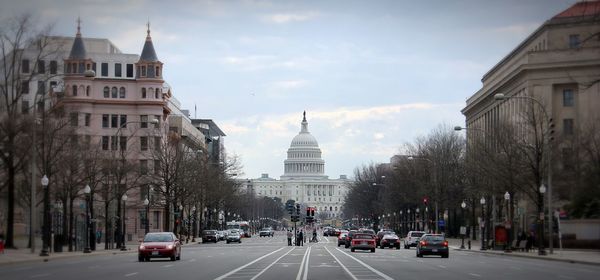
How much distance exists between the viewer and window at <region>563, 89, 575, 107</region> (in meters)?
100

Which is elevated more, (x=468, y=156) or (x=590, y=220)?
(x=468, y=156)

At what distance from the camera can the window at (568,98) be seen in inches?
3948

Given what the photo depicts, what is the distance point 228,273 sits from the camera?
115 ft

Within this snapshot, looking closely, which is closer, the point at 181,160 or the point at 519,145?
the point at 519,145

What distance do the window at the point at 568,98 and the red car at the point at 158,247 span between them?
62366 millimetres

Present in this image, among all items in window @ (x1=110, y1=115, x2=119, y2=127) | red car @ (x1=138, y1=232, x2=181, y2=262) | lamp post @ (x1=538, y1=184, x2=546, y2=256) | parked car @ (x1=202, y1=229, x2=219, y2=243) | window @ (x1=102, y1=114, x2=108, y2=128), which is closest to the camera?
red car @ (x1=138, y1=232, x2=181, y2=262)

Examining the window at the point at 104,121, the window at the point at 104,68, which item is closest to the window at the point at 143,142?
the window at the point at 104,121

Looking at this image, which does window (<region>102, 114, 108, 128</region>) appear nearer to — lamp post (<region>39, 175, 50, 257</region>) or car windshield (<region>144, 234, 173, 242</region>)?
lamp post (<region>39, 175, 50, 257</region>)

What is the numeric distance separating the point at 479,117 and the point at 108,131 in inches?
2026

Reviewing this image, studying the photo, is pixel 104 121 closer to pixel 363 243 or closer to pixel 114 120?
pixel 114 120

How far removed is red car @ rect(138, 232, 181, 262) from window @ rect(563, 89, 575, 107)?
205 feet

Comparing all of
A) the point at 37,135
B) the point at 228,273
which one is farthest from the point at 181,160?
the point at 228,273

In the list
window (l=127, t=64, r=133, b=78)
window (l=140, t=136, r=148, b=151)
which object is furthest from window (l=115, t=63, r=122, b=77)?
window (l=140, t=136, r=148, b=151)

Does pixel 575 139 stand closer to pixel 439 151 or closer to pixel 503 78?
pixel 439 151
